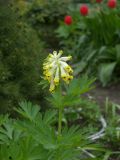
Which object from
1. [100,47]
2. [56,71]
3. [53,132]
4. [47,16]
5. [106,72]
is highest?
[47,16]

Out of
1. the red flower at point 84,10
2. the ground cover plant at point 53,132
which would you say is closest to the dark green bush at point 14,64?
the ground cover plant at point 53,132

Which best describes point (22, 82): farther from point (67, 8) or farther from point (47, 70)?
point (67, 8)

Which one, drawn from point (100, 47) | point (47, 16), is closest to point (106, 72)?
point (100, 47)

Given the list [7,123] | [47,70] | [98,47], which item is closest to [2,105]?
[7,123]

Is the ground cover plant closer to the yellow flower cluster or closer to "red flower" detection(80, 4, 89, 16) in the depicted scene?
the yellow flower cluster

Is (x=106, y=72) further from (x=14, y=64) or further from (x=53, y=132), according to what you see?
(x=53, y=132)

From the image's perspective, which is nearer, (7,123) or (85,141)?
(85,141)

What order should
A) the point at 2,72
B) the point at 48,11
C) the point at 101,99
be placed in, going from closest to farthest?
1. the point at 2,72
2. the point at 101,99
3. the point at 48,11

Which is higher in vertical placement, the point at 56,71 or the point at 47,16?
the point at 47,16
